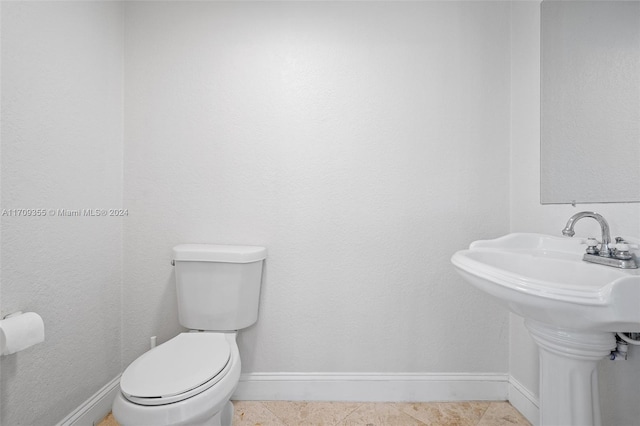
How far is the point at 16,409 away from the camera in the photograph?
0.95 metres

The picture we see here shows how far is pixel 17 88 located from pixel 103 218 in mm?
585

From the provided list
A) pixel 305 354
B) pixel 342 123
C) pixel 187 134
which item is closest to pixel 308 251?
pixel 305 354

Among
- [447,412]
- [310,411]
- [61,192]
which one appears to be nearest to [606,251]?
[447,412]

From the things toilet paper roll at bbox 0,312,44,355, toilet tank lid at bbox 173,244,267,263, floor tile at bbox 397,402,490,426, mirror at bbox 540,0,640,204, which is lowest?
floor tile at bbox 397,402,490,426

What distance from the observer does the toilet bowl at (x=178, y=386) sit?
0.83 meters

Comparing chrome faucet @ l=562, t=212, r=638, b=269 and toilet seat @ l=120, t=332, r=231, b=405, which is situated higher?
chrome faucet @ l=562, t=212, r=638, b=269

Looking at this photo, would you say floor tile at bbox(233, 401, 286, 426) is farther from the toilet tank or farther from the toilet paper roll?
the toilet paper roll

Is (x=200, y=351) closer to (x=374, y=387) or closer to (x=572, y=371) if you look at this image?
(x=374, y=387)

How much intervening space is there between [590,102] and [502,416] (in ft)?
4.60

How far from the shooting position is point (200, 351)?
1059 mm

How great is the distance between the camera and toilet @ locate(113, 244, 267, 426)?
0.84m

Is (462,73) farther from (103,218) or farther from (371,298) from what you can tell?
(103,218)

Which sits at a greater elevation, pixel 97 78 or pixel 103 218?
pixel 97 78

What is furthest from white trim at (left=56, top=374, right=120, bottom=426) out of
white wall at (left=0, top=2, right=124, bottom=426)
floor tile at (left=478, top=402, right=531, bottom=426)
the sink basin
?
floor tile at (left=478, top=402, right=531, bottom=426)
